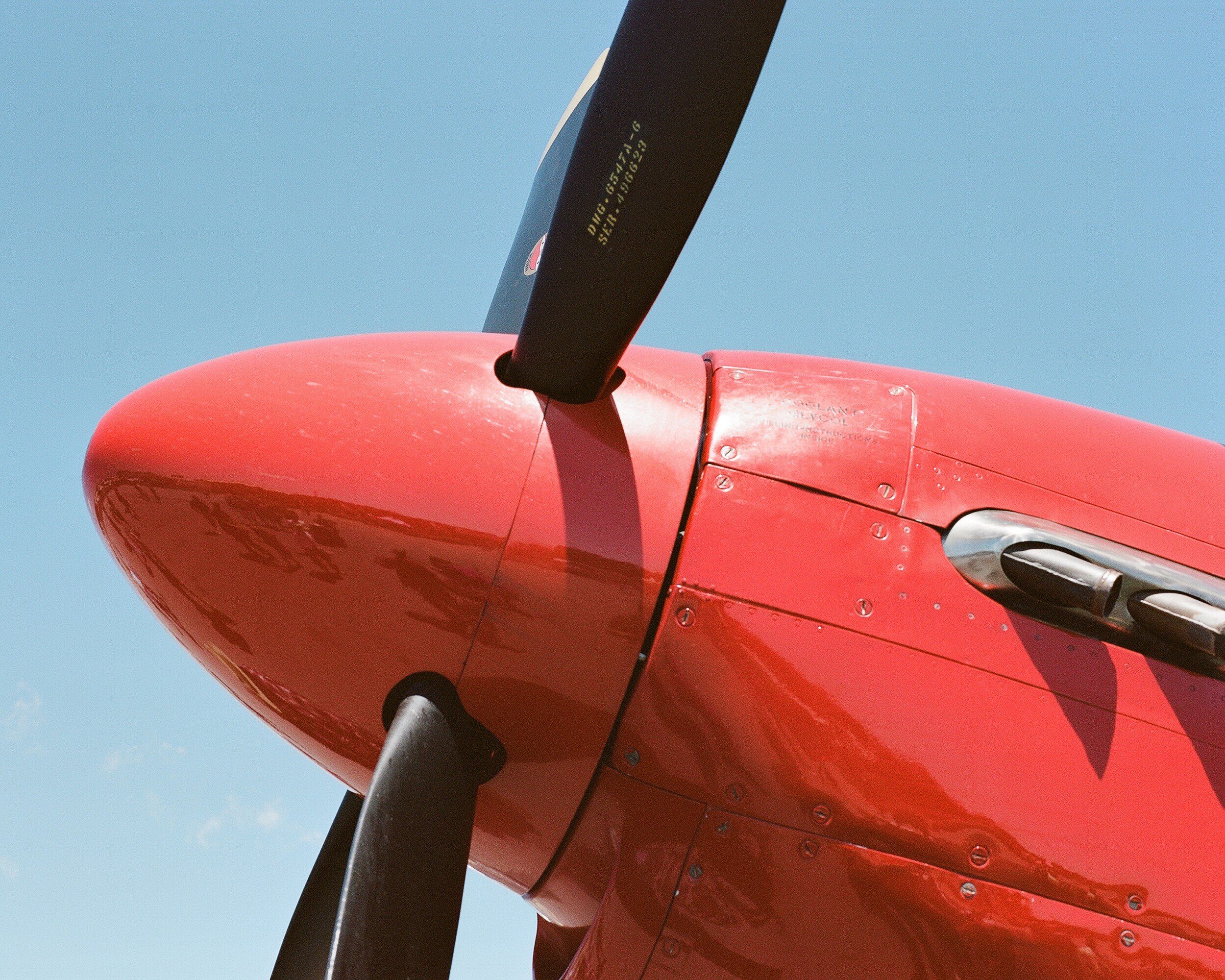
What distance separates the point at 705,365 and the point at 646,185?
3.36ft

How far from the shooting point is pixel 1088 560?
395 cm

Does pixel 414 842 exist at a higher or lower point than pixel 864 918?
lower

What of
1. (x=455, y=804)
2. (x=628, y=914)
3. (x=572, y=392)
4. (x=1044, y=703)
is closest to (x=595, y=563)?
(x=572, y=392)

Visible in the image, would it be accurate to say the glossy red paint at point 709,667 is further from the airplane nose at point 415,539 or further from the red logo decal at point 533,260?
the red logo decal at point 533,260

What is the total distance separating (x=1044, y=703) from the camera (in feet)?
12.7

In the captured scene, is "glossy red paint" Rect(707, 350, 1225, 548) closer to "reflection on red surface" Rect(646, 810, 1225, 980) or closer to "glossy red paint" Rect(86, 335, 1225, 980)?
"glossy red paint" Rect(86, 335, 1225, 980)

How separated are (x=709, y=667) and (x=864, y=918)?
3.35 feet

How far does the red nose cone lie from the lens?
3.81 metres

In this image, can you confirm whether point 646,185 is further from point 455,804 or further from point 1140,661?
point 1140,661

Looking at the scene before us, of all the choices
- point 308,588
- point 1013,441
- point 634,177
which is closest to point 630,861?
point 308,588

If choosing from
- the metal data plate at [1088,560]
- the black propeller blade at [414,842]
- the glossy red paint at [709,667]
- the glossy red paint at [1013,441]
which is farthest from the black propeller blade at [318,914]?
the metal data plate at [1088,560]

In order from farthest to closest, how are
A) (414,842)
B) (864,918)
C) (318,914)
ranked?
(318,914) → (864,918) → (414,842)

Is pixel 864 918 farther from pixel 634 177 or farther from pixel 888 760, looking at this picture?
pixel 634 177

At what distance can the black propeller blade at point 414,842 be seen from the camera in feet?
11.1
